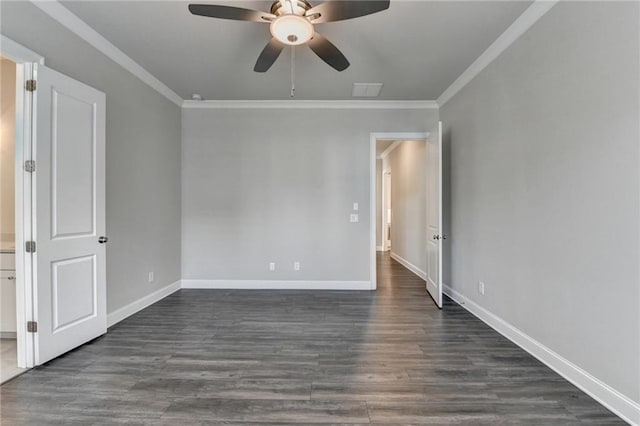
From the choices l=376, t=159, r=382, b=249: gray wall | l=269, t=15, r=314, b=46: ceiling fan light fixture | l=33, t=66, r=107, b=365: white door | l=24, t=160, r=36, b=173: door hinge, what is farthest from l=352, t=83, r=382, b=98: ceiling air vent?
l=376, t=159, r=382, b=249: gray wall

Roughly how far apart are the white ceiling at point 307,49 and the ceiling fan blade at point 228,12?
0.36m

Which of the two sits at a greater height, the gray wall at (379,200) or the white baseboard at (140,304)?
the gray wall at (379,200)

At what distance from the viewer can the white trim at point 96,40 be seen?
95.6 inches

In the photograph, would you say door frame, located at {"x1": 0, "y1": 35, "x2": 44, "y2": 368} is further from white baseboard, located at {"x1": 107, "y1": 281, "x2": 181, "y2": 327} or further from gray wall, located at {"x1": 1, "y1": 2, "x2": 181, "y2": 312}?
white baseboard, located at {"x1": 107, "y1": 281, "x2": 181, "y2": 327}

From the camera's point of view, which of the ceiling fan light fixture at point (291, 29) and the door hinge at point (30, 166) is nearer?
the ceiling fan light fixture at point (291, 29)

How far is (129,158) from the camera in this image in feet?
11.3

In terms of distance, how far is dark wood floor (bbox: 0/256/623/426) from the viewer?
5.92ft

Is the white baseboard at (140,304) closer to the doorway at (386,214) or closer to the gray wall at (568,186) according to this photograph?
the gray wall at (568,186)

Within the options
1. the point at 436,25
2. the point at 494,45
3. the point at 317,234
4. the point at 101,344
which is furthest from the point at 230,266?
the point at 494,45

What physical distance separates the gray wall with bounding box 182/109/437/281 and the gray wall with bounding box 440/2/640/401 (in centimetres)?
182

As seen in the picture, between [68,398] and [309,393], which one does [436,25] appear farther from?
[68,398]

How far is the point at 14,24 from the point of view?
2205 mm

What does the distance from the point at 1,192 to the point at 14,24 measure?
1.59 m

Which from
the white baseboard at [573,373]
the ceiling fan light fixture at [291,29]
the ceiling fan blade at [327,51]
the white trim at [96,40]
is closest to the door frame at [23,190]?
the white trim at [96,40]
